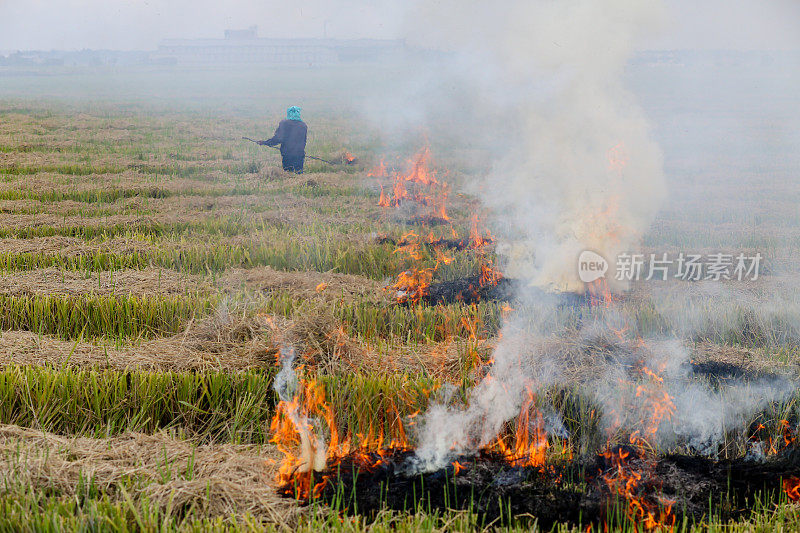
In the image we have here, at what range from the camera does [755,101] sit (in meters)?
46.2

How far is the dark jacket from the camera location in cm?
1332

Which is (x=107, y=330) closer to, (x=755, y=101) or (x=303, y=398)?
(x=303, y=398)

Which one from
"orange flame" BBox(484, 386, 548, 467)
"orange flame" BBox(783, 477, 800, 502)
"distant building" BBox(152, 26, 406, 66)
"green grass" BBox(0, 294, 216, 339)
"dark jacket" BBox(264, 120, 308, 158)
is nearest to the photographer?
"orange flame" BBox(783, 477, 800, 502)

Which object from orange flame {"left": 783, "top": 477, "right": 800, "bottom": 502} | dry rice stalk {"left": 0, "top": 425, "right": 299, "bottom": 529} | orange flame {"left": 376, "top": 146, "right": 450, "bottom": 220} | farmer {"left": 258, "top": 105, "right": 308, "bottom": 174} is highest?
farmer {"left": 258, "top": 105, "right": 308, "bottom": 174}

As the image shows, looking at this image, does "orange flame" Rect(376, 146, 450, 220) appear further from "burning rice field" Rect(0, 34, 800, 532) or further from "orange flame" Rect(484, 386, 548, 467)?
"orange flame" Rect(484, 386, 548, 467)

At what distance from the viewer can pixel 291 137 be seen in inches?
534

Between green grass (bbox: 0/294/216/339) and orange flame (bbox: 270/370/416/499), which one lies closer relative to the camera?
orange flame (bbox: 270/370/416/499)

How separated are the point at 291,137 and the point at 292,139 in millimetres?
65

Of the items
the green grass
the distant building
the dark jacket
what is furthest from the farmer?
the distant building

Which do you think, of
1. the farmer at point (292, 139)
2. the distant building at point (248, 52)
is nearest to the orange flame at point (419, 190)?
the farmer at point (292, 139)

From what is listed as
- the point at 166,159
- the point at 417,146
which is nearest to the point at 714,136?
the point at 417,146

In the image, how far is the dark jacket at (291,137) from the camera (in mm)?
13320

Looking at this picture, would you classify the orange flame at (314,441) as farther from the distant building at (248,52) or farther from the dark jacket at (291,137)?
the distant building at (248,52)

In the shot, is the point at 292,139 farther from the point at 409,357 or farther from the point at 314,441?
the point at 314,441
